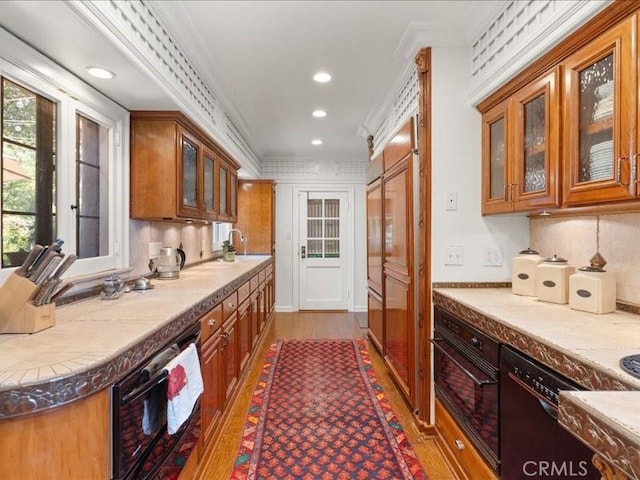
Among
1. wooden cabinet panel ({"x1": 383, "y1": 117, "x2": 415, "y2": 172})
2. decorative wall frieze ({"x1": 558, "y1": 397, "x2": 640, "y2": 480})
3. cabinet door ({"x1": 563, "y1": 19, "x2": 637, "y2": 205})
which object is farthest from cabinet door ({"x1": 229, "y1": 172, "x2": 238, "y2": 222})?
decorative wall frieze ({"x1": 558, "y1": 397, "x2": 640, "y2": 480})

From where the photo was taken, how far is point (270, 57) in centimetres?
255

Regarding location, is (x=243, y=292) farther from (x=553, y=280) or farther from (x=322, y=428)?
(x=553, y=280)

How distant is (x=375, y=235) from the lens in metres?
3.57

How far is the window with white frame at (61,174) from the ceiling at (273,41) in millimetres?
180

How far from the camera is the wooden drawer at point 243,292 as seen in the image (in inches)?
111

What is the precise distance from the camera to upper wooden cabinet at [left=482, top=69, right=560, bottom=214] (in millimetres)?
1585

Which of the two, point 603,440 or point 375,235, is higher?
point 375,235

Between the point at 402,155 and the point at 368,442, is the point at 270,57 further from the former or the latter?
the point at 368,442

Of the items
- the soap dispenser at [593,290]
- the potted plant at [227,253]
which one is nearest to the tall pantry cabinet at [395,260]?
the soap dispenser at [593,290]

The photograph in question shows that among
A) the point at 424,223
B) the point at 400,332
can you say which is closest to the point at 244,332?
the point at 400,332

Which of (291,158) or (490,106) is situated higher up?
(291,158)

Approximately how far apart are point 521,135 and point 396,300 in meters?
1.46

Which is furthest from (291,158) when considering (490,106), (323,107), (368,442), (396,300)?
(368,442)

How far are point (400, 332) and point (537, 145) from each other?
5.14 ft
